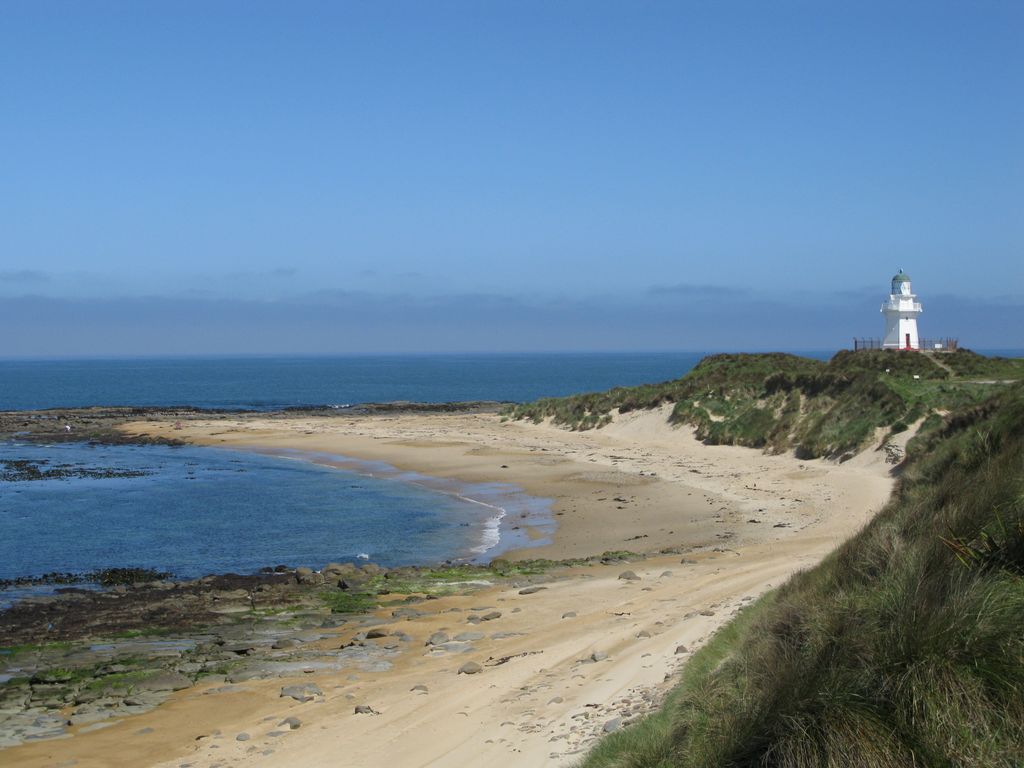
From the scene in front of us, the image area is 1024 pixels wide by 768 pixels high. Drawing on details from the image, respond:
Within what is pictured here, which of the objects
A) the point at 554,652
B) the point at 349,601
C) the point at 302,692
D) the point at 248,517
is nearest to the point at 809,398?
the point at 248,517

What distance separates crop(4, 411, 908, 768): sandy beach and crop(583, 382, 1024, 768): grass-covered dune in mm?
1356

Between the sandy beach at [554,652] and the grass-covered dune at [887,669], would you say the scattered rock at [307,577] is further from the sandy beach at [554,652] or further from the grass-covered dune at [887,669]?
the grass-covered dune at [887,669]

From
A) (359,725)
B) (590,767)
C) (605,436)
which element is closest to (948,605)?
(590,767)

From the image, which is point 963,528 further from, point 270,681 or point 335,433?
point 335,433

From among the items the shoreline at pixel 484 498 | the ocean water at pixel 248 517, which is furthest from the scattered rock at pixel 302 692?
the ocean water at pixel 248 517

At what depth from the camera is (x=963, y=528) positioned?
21.9ft

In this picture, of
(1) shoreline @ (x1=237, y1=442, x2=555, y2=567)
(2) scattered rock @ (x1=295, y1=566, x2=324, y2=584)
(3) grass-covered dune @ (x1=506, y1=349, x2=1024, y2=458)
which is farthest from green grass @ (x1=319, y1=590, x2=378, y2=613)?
(3) grass-covered dune @ (x1=506, y1=349, x2=1024, y2=458)

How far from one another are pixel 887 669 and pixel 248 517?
22.7 metres

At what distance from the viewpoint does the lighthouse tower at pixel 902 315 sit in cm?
5531

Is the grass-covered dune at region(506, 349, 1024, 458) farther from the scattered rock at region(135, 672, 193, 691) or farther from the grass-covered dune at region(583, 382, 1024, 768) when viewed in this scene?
the scattered rock at region(135, 672, 193, 691)

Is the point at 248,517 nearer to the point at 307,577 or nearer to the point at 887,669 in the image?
the point at 307,577

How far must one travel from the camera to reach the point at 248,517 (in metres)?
25.6

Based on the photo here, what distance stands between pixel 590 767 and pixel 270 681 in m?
5.58

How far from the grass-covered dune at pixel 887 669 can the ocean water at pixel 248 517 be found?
13164 millimetres
